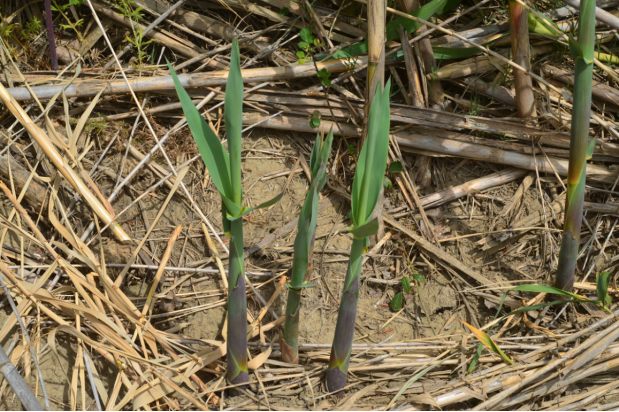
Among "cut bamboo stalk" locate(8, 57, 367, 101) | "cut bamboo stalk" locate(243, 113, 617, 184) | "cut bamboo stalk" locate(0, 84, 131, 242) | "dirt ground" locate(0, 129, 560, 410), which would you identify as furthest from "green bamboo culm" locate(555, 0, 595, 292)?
"cut bamboo stalk" locate(0, 84, 131, 242)

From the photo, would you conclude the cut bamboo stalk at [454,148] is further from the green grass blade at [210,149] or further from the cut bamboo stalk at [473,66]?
the green grass blade at [210,149]

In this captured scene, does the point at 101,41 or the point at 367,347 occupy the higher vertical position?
the point at 101,41

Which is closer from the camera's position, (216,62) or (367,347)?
(367,347)

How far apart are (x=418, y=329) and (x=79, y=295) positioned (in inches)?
44.0

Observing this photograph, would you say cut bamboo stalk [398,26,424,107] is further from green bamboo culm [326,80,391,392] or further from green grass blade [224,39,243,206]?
green grass blade [224,39,243,206]

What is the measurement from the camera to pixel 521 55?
5.82 ft

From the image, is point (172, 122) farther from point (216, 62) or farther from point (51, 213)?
point (51, 213)

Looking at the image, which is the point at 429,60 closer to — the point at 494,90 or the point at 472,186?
the point at 494,90

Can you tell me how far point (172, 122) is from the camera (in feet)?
6.30

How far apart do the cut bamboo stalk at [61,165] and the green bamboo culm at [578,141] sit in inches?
55.6

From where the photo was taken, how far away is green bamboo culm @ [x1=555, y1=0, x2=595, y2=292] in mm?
1321

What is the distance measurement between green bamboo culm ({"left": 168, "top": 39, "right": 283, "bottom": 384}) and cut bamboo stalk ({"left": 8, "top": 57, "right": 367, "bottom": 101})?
82 cm

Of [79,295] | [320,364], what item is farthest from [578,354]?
[79,295]

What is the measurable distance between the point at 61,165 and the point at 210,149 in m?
0.84
